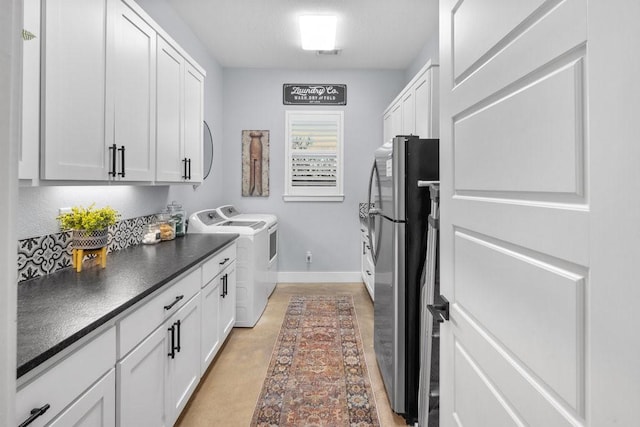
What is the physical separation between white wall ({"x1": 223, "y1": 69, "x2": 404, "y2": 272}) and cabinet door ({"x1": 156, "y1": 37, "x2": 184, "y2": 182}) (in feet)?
6.86

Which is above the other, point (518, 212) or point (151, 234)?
point (518, 212)

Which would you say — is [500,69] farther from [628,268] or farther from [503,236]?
[628,268]

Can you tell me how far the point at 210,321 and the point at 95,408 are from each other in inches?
50.3

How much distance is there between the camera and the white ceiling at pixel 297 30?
3115 mm

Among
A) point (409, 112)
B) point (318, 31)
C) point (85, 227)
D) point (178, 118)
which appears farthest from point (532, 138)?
point (318, 31)

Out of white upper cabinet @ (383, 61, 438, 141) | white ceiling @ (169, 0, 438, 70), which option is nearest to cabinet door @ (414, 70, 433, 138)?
white upper cabinet @ (383, 61, 438, 141)

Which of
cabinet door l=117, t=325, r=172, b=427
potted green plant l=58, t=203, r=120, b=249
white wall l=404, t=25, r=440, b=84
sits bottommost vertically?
cabinet door l=117, t=325, r=172, b=427

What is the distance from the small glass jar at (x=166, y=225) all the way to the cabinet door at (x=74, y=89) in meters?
1.11

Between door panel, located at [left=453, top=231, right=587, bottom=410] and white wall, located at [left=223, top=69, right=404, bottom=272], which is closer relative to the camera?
door panel, located at [left=453, top=231, right=587, bottom=410]

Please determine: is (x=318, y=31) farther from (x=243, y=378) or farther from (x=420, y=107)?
(x=243, y=378)

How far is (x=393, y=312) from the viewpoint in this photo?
203cm

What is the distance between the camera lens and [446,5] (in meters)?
1.18

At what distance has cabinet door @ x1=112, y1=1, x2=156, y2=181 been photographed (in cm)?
177

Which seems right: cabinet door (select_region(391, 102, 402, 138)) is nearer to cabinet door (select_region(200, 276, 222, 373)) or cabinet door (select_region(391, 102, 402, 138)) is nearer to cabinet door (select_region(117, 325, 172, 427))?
cabinet door (select_region(200, 276, 222, 373))
